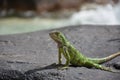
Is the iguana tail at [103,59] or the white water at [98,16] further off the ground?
the white water at [98,16]

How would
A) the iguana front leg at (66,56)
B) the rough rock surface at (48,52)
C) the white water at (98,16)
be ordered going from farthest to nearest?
the white water at (98,16) → the iguana front leg at (66,56) → the rough rock surface at (48,52)

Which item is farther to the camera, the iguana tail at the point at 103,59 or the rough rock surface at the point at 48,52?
the iguana tail at the point at 103,59

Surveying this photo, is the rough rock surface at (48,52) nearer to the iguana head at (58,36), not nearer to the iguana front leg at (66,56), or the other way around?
the iguana front leg at (66,56)

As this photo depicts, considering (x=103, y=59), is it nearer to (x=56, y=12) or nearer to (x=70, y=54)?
(x=70, y=54)

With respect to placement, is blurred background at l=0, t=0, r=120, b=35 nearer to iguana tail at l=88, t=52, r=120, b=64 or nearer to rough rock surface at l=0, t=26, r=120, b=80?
rough rock surface at l=0, t=26, r=120, b=80

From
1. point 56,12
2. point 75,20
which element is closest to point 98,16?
point 75,20

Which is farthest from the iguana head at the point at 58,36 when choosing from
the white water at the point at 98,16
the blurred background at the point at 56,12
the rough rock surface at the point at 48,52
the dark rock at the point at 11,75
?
the white water at the point at 98,16

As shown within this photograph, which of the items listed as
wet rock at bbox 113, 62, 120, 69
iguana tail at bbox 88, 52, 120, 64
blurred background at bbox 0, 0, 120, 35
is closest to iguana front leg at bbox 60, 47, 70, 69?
iguana tail at bbox 88, 52, 120, 64

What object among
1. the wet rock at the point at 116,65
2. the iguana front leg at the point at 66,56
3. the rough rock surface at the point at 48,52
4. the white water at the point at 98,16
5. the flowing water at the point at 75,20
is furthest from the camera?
the white water at the point at 98,16
